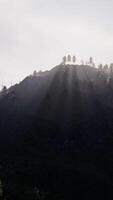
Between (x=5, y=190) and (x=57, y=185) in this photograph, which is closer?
(x=5, y=190)

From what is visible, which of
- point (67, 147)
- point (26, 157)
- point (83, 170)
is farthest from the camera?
point (67, 147)

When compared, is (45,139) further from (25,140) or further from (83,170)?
(83,170)

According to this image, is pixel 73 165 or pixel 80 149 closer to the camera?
pixel 73 165

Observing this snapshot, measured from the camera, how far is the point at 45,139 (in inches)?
7480

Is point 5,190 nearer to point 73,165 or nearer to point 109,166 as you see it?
point 73,165

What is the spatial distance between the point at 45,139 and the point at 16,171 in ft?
124

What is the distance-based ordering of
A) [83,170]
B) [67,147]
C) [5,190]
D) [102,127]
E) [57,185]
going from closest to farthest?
[5,190] → [57,185] → [83,170] → [67,147] → [102,127]

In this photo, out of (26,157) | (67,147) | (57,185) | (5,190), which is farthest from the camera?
(67,147)

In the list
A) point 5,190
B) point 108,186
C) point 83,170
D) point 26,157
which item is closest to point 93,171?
point 83,170

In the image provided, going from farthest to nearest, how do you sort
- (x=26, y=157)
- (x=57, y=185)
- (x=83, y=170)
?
(x=26, y=157), (x=83, y=170), (x=57, y=185)

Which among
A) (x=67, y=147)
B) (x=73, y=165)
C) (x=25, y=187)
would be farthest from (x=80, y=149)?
(x=25, y=187)

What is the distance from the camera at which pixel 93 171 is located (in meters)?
163

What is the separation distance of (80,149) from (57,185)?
36348 mm

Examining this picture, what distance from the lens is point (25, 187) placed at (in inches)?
5359
